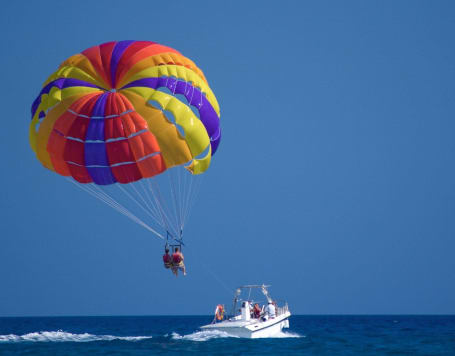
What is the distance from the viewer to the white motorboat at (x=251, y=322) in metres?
23.3

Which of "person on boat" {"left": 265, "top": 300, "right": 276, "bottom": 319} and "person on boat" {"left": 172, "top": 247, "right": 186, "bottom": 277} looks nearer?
"person on boat" {"left": 172, "top": 247, "right": 186, "bottom": 277}

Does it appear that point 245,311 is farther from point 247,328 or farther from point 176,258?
point 176,258

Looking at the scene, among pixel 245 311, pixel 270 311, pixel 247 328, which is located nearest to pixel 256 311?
pixel 270 311

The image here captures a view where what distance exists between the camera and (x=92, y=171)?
63.4ft

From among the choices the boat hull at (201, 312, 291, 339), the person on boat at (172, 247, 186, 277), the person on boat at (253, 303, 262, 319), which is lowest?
the boat hull at (201, 312, 291, 339)

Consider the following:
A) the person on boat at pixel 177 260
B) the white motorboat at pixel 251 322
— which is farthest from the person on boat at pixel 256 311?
the person on boat at pixel 177 260

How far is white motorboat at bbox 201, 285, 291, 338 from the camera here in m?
23.3

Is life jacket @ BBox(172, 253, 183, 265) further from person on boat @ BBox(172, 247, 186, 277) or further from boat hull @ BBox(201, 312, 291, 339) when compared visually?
boat hull @ BBox(201, 312, 291, 339)

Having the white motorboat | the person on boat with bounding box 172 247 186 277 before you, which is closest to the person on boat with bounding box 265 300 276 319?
the white motorboat

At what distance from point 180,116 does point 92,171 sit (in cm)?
304

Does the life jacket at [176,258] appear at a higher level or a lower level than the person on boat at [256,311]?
lower

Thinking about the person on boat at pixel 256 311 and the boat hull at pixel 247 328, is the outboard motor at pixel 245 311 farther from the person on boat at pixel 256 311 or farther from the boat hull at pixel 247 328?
the person on boat at pixel 256 311

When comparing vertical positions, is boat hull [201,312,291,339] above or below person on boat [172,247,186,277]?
below

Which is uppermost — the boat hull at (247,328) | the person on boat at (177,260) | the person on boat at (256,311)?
the person on boat at (256,311)
